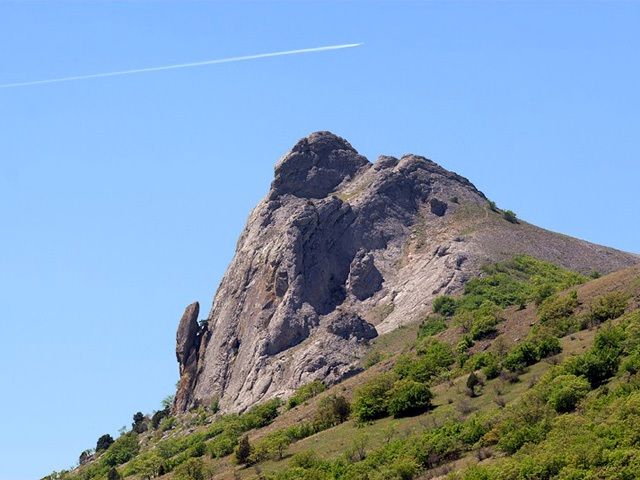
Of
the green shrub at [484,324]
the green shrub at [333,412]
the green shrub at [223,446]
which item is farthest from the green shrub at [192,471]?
the green shrub at [484,324]

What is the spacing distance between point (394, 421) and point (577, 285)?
117 feet

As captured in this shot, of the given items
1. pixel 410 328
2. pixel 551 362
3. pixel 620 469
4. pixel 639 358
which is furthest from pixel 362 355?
pixel 620 469

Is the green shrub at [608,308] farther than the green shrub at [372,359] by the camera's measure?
No

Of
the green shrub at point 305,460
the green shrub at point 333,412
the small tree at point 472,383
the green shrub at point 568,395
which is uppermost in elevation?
the green shrub at point 333,412

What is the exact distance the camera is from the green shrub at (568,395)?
142 meters

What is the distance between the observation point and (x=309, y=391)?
183625 millimetres

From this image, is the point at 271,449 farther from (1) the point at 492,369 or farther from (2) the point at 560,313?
(2) the point at 560,313

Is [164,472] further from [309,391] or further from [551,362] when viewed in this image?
[551,362]

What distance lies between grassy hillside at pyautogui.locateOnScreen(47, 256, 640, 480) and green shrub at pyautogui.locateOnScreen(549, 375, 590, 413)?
0.13 metres

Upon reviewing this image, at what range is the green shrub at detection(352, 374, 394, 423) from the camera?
164875 millimetres

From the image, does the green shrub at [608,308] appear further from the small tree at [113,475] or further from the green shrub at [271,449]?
the small tree at [113,475]

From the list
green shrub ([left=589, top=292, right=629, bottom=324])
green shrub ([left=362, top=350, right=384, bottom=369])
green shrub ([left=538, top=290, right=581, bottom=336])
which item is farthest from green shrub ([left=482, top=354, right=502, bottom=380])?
green shrub ([left=362, top=350, right=384, bottom=369])

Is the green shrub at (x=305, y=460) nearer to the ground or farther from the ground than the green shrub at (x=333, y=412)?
nearer to the ground

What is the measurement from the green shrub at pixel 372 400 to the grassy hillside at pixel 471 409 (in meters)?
0.16
